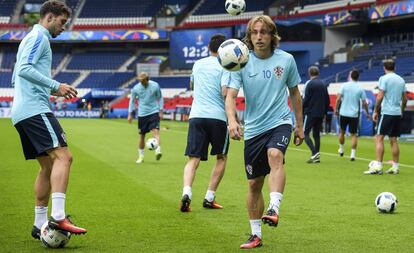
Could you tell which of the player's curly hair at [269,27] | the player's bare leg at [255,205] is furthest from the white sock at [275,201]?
the player's curly hair at [269,27]

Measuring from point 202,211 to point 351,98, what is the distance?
990 centimetres

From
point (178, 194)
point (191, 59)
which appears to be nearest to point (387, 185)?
point (178, 194)

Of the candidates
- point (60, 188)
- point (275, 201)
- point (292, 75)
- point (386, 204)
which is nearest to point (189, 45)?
point (386, 204)

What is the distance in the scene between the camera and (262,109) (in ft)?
25.0

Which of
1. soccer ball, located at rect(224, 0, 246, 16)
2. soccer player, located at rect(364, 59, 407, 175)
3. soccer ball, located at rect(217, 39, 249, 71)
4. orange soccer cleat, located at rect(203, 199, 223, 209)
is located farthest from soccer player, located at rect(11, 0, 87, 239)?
soccer player, located at rect(364, 59, 407, 175)

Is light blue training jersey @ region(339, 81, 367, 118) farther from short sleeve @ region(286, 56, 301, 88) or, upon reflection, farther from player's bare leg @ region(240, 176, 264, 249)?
player's bare leg @ region(240, 176, 264, 249)

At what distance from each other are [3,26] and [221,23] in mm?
23420

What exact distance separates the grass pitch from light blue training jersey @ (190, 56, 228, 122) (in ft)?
4.00

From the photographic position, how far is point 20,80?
24.8 ft

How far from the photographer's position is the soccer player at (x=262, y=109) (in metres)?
7.46

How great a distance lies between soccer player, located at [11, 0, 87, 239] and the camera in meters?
7.37

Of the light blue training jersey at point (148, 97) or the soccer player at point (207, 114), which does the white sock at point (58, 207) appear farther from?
the light blue training jersey at point (148, 97)

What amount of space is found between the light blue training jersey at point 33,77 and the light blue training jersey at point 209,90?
312 cm

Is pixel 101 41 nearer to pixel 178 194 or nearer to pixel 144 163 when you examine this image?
pixel 144 163
